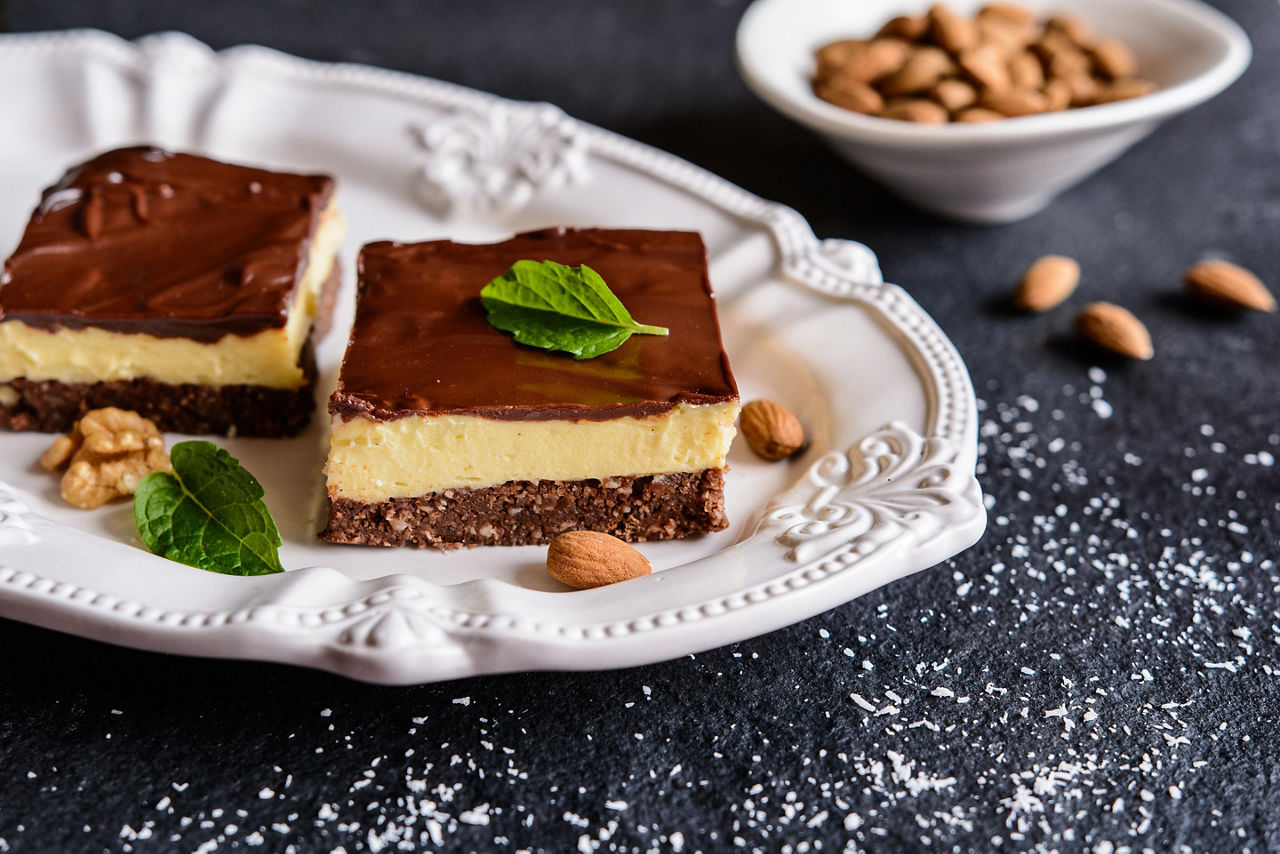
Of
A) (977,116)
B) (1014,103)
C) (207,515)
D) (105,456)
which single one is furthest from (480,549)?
(1014,103)

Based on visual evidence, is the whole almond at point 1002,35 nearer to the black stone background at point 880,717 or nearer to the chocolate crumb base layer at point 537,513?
the black stone background at point 880,717

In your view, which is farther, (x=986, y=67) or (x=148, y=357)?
(x=986, y=67)

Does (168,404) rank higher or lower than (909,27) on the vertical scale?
lower

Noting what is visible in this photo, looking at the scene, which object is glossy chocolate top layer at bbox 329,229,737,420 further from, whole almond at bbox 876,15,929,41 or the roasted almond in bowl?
whole almond at bbox 876,15,929,41

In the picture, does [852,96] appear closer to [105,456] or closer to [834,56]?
[834,56]

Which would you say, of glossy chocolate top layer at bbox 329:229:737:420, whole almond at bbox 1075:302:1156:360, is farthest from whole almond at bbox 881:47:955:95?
glossy chocolate top layer at bbox 329:229:737:420

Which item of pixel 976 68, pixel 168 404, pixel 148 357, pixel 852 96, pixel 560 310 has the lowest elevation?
pixel 168 404

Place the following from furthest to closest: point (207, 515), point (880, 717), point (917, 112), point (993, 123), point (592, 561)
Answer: point (917, 112) → point (993, 123) → point (207, 515) → point (592, 561) → point (880, 717)
